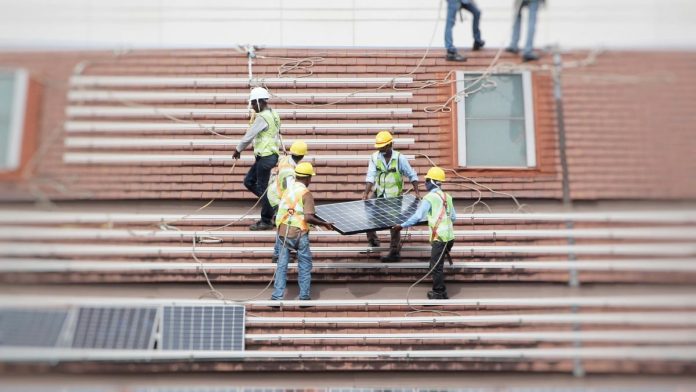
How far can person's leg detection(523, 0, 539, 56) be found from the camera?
48.2ft

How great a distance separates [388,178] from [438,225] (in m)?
1.25

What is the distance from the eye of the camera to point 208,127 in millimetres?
14711

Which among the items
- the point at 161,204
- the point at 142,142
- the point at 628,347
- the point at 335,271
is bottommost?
the point at 628,347

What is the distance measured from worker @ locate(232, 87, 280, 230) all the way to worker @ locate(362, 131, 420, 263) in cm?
141

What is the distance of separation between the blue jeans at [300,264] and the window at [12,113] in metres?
3.63

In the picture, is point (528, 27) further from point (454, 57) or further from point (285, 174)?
point (285, 174)

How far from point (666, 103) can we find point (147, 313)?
24.2 feet

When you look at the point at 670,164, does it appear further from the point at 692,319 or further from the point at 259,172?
the point at 259,172

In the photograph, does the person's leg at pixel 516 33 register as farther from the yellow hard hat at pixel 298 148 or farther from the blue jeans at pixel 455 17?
the yellow hard hat at pixel 298 148

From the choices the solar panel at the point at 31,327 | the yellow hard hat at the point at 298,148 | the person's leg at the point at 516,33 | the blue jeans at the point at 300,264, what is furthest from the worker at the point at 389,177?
the solar panel at the point at 31,327

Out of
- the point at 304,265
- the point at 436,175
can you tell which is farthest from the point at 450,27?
the point at 304,265

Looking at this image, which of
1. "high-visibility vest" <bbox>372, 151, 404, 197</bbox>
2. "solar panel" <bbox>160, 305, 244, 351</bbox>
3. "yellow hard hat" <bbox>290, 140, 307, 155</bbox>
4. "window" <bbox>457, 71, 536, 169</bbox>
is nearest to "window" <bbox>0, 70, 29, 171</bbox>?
"solar panel" <bbox>160, 305, 244, 351</bbox>

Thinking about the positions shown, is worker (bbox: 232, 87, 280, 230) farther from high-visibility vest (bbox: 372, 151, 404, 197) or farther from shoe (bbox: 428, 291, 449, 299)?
shoe (bbox: 428, 291, 449, 299)

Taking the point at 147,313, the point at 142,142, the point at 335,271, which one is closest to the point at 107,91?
the point at 142,142
